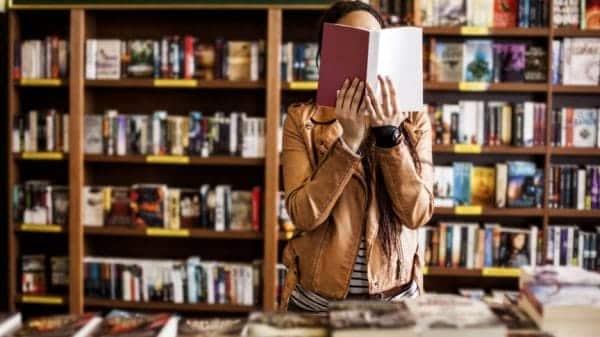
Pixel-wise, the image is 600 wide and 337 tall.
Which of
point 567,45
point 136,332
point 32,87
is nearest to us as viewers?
point 136,332

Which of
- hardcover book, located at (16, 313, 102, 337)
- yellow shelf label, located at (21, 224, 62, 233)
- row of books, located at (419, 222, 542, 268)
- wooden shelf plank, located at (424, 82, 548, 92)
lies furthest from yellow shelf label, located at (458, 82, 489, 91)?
hardcover book, located at (16, 313, 102, 337)

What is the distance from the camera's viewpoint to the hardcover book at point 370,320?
1.08 metres

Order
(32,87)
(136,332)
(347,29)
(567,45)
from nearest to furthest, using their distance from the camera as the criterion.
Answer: (136,332), (347,29), (567,45), (32,87)

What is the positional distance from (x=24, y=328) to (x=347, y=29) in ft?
3.08

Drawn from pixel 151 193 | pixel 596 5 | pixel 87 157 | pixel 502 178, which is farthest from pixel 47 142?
pixel 596 5

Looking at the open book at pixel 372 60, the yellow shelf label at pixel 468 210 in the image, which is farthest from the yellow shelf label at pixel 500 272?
the open book at pixel 372 60

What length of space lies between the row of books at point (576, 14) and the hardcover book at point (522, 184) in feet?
2.54

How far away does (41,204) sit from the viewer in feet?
12.2

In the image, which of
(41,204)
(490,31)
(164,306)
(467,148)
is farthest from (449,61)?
(41,204)

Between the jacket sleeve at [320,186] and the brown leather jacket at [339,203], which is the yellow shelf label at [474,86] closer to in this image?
the brown leather jacket at [339,203]

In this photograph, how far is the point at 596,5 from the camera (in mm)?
3523

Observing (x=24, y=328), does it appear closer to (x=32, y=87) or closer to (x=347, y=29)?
(x=347, y=29)

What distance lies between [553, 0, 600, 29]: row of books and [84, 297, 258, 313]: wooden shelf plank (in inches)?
88.6

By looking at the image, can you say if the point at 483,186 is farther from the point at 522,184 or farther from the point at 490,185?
the point at 522,184
